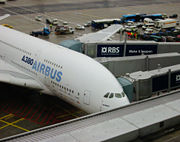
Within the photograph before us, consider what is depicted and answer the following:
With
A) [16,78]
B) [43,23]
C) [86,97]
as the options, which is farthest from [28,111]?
[43,23]

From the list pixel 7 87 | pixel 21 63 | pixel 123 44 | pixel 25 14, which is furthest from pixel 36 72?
pixel 25 14

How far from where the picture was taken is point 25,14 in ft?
329

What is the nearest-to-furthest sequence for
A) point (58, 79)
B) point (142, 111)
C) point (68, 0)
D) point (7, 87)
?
1. point (142, 111)
2. point (58, 79)
3. point (7, 87)
4. point (68, 0)

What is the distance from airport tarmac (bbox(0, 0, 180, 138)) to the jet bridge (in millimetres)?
15079

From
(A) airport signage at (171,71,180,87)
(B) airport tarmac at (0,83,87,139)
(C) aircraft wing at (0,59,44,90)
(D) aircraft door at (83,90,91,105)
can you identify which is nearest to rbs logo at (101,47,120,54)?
(B) airport tarmac at (0,83,87,139)

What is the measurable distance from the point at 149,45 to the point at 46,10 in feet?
230

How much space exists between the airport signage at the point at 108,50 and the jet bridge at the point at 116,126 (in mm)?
26223

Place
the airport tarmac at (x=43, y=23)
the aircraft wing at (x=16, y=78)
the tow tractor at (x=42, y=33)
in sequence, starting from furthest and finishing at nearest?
the tow tractor at (x=42, y=33) → the aircraft wing at (x=16, y=78) → the airport tarmac at (x=43, y=23)

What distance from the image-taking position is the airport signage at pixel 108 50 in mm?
45188

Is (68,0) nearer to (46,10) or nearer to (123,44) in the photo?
(46,10)

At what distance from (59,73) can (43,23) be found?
59.7 metres

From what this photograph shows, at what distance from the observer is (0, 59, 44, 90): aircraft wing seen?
34.7 metres

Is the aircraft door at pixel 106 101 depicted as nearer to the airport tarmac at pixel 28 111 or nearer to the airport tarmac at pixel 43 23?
the airport tarmac at pixel 28 111

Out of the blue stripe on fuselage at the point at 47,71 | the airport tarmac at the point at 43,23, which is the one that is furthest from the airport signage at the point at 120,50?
the blue stripe on fuselage at the point at 47,71
